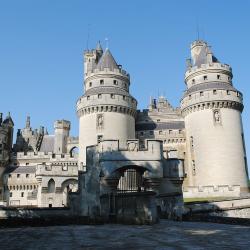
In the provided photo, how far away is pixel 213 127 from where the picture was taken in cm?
3950

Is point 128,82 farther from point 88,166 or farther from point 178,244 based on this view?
point 178,244

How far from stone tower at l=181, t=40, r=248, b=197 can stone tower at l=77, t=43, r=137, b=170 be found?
7.67 metres

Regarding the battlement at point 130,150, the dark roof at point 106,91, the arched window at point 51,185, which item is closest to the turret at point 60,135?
the dark roof at point 106,91

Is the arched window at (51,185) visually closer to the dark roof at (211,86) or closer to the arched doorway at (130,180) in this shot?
the arched doorway at (130,180)

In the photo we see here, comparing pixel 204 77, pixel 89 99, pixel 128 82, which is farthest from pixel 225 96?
pixel 89 99

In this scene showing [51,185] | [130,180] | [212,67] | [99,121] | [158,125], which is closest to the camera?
[130,180]

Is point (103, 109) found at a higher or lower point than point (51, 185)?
higher

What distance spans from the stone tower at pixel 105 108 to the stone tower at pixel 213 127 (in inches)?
302

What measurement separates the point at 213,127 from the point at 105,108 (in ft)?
42.3

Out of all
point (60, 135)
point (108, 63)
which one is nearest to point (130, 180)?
point (108, 63)

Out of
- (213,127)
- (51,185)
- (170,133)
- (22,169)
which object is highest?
(170,133)

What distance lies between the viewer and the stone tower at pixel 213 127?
38.2 m

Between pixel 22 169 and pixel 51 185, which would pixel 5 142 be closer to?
pixel 22 169

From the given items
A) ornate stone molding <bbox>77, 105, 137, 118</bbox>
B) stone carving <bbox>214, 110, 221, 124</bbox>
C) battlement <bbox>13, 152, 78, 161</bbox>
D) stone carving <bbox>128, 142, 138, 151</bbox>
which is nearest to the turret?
battlement <bbox>13, 152, 78, 161</bbox>
